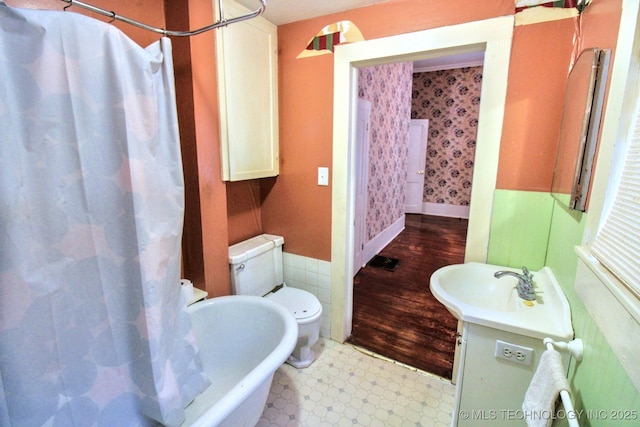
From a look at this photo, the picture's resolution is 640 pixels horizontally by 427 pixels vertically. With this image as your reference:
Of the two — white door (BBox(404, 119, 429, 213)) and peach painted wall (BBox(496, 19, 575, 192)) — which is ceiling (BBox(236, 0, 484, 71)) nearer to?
peach painted wall (BBox(496, 19, 575, 192))

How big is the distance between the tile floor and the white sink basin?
0.69 meters

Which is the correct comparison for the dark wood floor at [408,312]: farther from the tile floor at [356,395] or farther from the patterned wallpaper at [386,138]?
the patterned wallpaper at [386,138]

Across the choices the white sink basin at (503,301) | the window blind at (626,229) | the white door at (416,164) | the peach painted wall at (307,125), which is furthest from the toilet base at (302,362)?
the white door at (416,164)

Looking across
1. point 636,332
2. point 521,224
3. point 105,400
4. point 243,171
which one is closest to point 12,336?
point 105,400

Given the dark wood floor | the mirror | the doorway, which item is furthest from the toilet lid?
the mirror

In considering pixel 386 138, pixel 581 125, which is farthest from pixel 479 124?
pixel 386 138

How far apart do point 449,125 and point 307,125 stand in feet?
15.2

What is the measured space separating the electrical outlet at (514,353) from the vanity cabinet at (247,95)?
1607mm

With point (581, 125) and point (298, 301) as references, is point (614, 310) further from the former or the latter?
point (298, 301)

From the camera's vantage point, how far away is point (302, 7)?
5.96ft

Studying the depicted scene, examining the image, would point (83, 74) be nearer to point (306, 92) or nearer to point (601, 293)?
point (306, 92)

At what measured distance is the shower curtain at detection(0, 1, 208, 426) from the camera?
0.85 meters

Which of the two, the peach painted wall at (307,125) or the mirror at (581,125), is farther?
the peach painted wall at (307,125)

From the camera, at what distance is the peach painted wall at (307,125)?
1771mm
